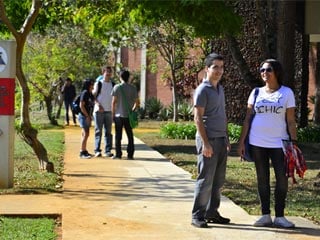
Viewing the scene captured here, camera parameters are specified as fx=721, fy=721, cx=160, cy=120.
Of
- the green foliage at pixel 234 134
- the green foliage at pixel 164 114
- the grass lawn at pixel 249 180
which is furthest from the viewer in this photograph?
the green foliage at pixel 164 114

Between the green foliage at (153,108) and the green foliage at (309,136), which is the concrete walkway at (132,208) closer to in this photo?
the green foliage at (309,136)

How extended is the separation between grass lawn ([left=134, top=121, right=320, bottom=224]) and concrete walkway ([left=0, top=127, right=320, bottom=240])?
0.39 meters

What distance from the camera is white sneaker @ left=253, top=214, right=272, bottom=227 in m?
7.96

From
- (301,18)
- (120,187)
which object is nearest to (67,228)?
(120,187)

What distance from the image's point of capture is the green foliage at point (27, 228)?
7.35 metres

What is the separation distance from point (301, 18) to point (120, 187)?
13.9 m

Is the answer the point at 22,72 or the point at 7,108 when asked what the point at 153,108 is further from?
the point at 7,108

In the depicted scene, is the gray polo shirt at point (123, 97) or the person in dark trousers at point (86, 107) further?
the gray polo shirt at point (123, 97)

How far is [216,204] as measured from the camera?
806 centimetres

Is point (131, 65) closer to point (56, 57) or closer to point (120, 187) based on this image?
point (56, 57)

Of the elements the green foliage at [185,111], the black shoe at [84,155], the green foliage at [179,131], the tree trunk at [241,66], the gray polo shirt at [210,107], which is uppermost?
the tree trunk at [241,66]

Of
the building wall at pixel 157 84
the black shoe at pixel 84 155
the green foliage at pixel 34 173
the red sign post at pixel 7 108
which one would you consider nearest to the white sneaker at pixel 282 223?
the green foliage at pixel 34 173

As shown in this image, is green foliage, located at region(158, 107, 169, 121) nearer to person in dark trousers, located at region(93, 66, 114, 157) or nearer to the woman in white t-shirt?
person in dark trousers, located at region(93, 66, 114, 157)

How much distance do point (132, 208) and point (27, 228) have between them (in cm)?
167
